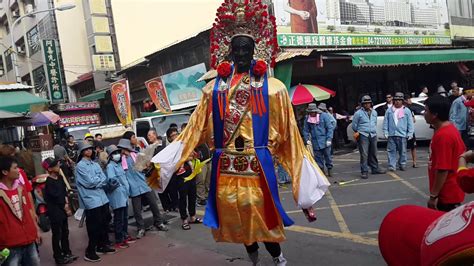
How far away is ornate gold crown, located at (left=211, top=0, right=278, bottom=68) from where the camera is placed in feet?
11.6

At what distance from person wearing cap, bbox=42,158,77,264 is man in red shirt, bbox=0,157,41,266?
3.76 feet

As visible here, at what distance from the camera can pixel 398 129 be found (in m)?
8.84

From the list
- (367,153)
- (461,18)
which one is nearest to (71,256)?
(367,153)

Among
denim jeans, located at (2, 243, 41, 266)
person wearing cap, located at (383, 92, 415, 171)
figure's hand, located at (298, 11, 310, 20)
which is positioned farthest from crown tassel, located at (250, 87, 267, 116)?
figure's hand, located at (298, 11, 310, 20)

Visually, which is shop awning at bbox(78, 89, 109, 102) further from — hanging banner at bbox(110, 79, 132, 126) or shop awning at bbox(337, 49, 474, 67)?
shop awning at bbox(337, 49, 474, 67)

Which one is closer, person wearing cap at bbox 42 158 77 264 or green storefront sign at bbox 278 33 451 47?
person wearing cap at bbox 42 158 77 264

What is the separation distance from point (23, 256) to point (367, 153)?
22.4ft

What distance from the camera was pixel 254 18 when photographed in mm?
3521

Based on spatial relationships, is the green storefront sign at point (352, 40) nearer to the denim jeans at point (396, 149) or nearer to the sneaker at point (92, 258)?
the denim jeans at point (396, 149)

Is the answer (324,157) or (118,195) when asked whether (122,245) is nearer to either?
(118,195)

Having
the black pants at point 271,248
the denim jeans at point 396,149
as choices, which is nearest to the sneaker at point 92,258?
the black pants at point 271,248

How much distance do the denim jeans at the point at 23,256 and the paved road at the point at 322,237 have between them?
1235 mm

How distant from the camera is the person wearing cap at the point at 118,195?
5707 millimetres

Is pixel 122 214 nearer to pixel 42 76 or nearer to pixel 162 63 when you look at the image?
pixel 162 63
